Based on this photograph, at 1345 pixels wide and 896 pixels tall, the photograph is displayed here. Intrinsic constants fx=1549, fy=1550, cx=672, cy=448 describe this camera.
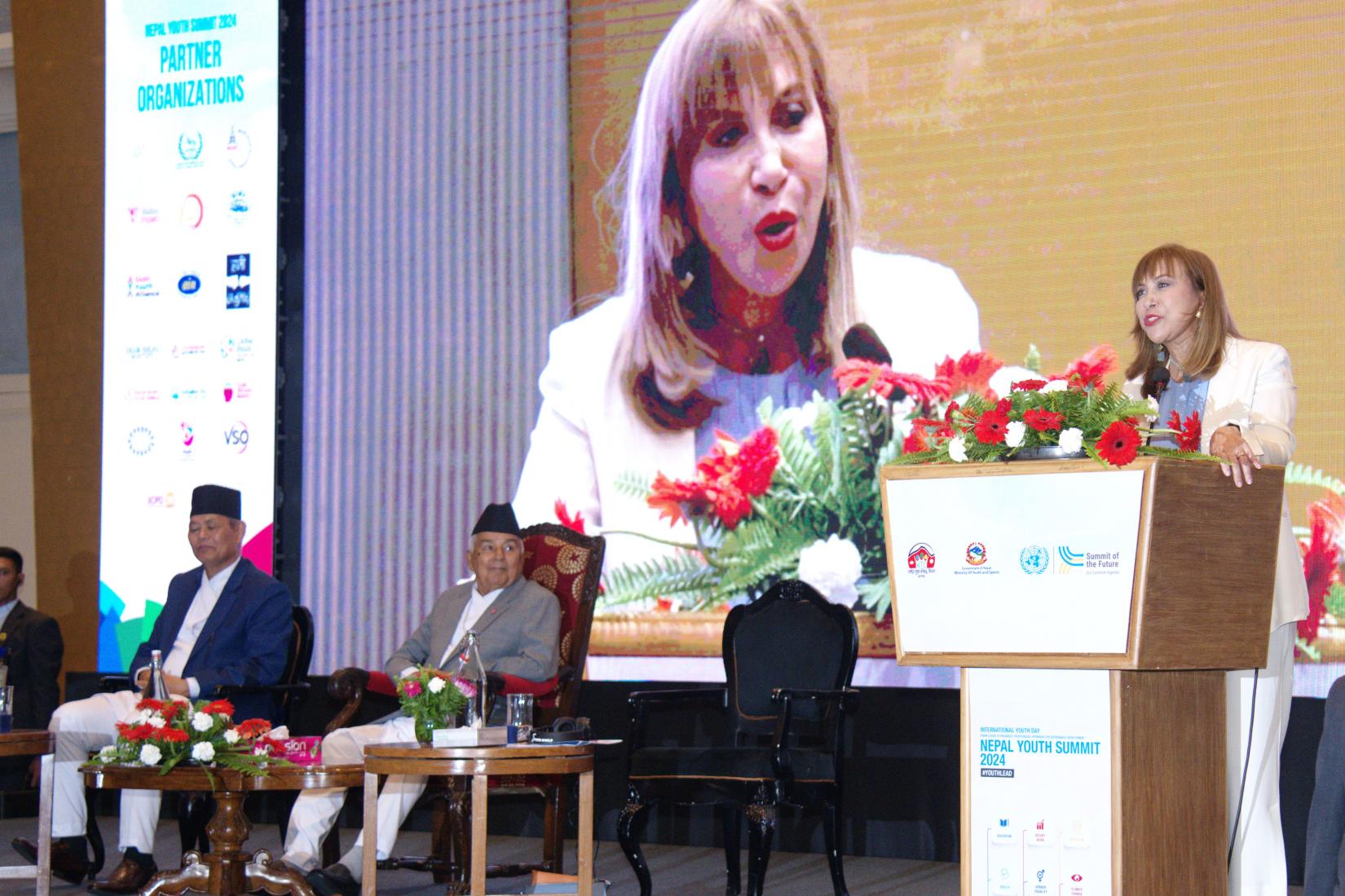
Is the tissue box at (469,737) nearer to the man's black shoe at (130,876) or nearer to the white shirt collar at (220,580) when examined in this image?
the man's black shoe at (130,876)

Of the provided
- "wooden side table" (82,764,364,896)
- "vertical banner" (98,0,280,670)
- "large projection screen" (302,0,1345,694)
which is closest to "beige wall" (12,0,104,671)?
"vertical banner" (98,0,280,670)

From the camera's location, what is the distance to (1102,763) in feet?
7.74

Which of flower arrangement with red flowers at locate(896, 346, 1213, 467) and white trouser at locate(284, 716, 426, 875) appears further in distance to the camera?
white trouser at locate(284, 716, 426, 875)

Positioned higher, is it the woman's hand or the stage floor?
the woman's hand

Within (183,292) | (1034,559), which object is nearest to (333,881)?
(1034,559)

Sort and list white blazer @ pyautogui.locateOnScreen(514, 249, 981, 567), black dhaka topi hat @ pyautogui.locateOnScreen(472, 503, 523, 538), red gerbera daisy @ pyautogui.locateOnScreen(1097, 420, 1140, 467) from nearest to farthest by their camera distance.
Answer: red gerbera daisy @ pyautogui.locateOnScreen(1097, 420, 1140, 467) → black dhaka topi hat @ pyautogui.locateOnScreen(472, 503, 523, 538) → white blazer @ pyautogui.locateOnScreen(514, 249, 981, 567)

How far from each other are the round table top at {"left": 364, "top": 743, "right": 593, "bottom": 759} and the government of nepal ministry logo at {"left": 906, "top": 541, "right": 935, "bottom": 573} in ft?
4.90

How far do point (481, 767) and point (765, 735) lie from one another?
1.66 metres

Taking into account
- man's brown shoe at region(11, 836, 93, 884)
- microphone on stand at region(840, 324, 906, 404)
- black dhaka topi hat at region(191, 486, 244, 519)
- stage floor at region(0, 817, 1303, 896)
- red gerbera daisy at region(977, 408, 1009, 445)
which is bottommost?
stage floor at region(0, 817, 1303, 896)

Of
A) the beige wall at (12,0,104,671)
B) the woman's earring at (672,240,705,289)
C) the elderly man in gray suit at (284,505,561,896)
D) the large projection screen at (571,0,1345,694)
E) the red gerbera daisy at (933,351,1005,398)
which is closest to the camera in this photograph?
the elderly man in gray suit at (284,505,561,896)

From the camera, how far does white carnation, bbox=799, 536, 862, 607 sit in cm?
546

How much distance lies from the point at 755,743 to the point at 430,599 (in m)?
1.66

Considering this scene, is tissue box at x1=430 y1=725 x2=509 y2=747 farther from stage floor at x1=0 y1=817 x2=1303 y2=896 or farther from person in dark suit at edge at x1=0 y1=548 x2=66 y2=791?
person in dark suit at edge at x1=0 y1=548 x2=66 y2=791

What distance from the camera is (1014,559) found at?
243cm
